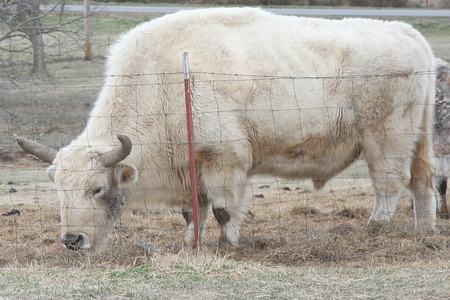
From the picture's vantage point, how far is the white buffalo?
7.99 meters

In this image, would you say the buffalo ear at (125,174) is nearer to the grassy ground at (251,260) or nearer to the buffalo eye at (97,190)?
the buffalo eye at (97,190)

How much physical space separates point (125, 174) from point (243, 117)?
4.97 ft

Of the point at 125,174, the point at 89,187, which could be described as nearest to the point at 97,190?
the point at 89,187

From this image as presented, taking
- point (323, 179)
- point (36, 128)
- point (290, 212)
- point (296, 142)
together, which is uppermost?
point (296, 142)

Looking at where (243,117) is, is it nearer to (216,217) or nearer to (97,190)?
(216,217)

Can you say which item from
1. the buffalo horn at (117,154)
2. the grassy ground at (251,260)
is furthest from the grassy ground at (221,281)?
the buffalo horn at (117,154)

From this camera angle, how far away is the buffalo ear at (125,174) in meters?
7.88

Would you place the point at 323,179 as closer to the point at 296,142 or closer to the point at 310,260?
the point at 296,142

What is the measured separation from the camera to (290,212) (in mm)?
10164

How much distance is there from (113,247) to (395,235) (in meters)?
3.13

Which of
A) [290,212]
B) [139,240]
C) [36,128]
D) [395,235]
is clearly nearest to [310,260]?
[395,235]

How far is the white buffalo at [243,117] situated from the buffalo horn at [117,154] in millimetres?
13

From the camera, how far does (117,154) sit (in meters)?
7.61

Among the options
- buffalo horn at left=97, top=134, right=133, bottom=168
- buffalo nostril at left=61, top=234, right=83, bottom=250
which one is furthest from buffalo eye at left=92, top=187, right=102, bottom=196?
buffalo nostril at left=61, top=234, right=83, bottom=250
